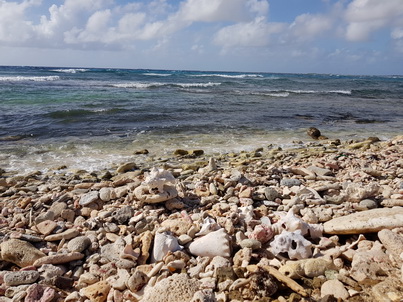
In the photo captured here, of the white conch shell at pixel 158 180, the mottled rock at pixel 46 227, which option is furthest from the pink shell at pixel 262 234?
the mottled rock at pixel 46 227

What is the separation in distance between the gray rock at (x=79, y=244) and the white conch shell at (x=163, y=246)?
0.78m

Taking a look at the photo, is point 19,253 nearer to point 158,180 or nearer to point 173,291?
point 158,180

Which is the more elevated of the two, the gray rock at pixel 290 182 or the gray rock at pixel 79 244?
the gray rock at pixel 290 182

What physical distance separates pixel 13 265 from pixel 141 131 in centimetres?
880

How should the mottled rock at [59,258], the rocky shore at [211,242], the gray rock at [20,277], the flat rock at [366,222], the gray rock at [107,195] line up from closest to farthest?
the rocky shore at [211,242]
the gray rock at [20,277]
the mottled rock at [59,258]
the flat rock at [366,222]
the gray rock at [107,195]

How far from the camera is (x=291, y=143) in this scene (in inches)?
410

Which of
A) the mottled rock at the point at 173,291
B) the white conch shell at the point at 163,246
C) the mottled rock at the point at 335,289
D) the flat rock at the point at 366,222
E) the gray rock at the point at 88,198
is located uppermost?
the flat rock at the point at 366,222

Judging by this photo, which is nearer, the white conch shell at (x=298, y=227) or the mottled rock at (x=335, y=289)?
the mottled rock at (x=335, y=289)

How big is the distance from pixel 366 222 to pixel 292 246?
90cm

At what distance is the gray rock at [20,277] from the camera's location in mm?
2699

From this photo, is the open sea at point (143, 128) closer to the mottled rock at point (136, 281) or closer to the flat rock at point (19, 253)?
the flat rock at point (19, 253)

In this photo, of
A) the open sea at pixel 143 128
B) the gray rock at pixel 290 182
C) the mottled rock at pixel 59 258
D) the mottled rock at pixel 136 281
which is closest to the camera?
the mottled rock at pixel 136 281

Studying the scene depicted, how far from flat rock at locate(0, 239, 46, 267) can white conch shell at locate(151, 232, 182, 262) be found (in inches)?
47.4

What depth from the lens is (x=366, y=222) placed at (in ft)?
10.3
